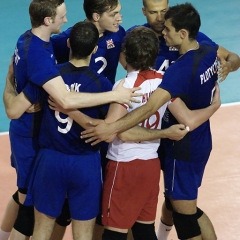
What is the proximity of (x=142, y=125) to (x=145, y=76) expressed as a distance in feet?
1.25

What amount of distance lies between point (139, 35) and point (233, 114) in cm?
393

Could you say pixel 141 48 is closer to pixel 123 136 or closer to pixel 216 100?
pixel 123 136

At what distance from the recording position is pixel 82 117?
13.8ft

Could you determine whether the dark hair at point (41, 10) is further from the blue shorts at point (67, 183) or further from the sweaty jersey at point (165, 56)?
the blue shorts at point (67, 183)

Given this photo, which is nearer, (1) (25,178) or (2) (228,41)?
(1) (25,178)

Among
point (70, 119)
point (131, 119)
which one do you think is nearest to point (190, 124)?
point (131, 119)

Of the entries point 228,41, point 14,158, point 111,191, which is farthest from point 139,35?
point 228,41

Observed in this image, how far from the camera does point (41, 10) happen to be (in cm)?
440

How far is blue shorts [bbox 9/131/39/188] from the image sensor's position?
4734mm

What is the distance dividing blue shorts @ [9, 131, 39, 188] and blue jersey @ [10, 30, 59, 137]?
6cm

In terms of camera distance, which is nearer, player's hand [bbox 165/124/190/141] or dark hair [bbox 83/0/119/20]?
player's hand [bbox 165/124/190/141]

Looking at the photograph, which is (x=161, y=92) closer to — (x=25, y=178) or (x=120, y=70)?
(x=25, y=178)

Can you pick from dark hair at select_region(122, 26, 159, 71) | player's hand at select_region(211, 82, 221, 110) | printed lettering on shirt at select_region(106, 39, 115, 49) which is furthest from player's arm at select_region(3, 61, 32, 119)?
player's hand at select_region(211, 82, 221, 110)

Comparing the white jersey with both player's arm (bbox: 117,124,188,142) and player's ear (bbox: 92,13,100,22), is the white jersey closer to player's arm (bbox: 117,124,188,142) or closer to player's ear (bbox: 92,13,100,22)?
player's arm (bbox: 117,124,188,142)
